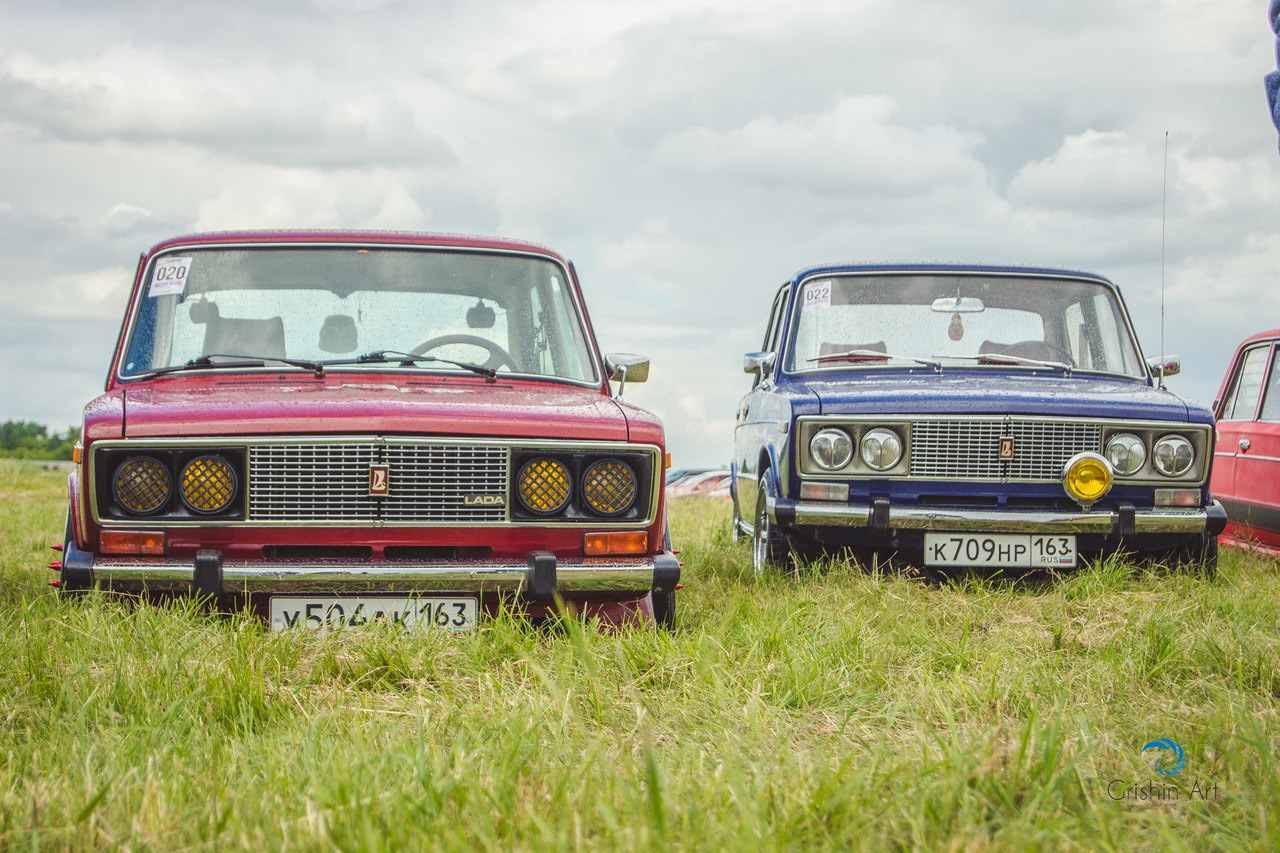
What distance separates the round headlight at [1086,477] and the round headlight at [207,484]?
144 inches

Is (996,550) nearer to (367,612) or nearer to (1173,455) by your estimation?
(1173,455)

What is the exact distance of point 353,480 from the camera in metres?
4.11

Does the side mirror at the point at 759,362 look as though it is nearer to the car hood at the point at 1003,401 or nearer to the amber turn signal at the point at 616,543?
the car hood at the point at 1003,401

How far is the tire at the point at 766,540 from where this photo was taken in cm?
615

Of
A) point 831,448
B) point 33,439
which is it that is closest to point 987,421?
point 831,448

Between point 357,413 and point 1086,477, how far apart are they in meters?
3.39

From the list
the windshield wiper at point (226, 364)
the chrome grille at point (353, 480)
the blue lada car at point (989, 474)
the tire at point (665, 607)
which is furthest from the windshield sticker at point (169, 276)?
the blue lada car at point (989, 474)

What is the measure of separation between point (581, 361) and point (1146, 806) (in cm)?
315

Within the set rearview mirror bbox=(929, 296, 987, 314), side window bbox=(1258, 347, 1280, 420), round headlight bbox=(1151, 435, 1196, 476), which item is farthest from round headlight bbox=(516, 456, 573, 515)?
side window bbox=(1258, 347, 1280, 420)

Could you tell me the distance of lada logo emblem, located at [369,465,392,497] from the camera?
4094 mm

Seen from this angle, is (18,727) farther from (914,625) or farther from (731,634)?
(914,625)

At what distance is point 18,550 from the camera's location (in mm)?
7922

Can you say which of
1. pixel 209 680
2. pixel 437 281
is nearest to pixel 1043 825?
pixel 209 680

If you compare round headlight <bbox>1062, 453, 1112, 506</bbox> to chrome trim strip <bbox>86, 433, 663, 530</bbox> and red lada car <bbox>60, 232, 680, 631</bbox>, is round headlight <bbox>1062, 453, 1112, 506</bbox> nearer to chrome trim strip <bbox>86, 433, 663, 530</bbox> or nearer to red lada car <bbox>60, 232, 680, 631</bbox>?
red lada car <bbox>60, 232, 680, 631</bbox>
